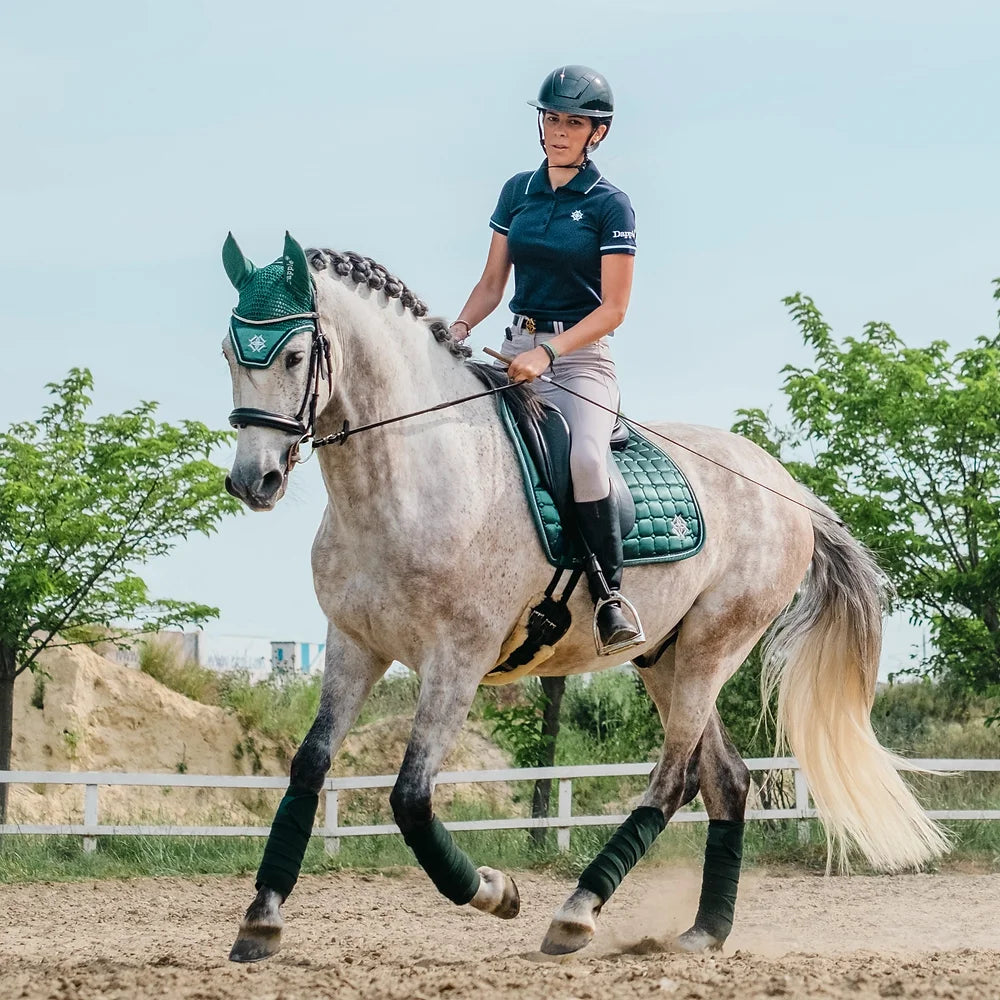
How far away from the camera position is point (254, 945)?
17.6 feet

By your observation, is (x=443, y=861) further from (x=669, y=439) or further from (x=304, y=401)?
(x=669, y=439)

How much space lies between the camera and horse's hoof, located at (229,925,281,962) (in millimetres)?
5348

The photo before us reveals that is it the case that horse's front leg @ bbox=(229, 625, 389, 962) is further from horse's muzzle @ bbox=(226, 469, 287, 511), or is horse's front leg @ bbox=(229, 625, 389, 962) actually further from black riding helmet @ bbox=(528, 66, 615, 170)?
black riding helmet @ bbox=(528, 66, 615, 170)

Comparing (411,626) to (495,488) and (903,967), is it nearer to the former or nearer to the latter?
(495,488)

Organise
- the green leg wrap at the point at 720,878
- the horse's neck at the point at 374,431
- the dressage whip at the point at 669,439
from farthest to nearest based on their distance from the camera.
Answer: the green leg wrap at the point at 720,878
the dressage whip at the point at 669,439
the horse's neck at the point at 374,431

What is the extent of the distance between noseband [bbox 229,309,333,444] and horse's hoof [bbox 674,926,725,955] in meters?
3.19

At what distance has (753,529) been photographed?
6.77 meters

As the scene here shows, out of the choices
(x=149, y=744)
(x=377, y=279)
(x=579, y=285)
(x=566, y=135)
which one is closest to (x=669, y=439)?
(x=579, y=285)

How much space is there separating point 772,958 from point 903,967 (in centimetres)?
66

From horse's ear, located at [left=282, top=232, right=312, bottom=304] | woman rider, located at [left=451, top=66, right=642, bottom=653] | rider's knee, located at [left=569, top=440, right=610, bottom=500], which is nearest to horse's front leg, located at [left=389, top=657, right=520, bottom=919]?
woman rider, located at [left=451, top=66, right=642, bottom=653]

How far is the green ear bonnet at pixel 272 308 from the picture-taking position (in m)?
4.84

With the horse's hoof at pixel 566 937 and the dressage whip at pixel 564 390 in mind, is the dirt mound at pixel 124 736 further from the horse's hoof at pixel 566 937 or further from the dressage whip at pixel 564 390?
the horse's hoof at pixel 566 937

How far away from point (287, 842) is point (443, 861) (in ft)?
2.23

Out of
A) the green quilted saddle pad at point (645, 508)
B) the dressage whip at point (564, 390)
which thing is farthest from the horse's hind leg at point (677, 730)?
the dressage whip at point (564, 390)
